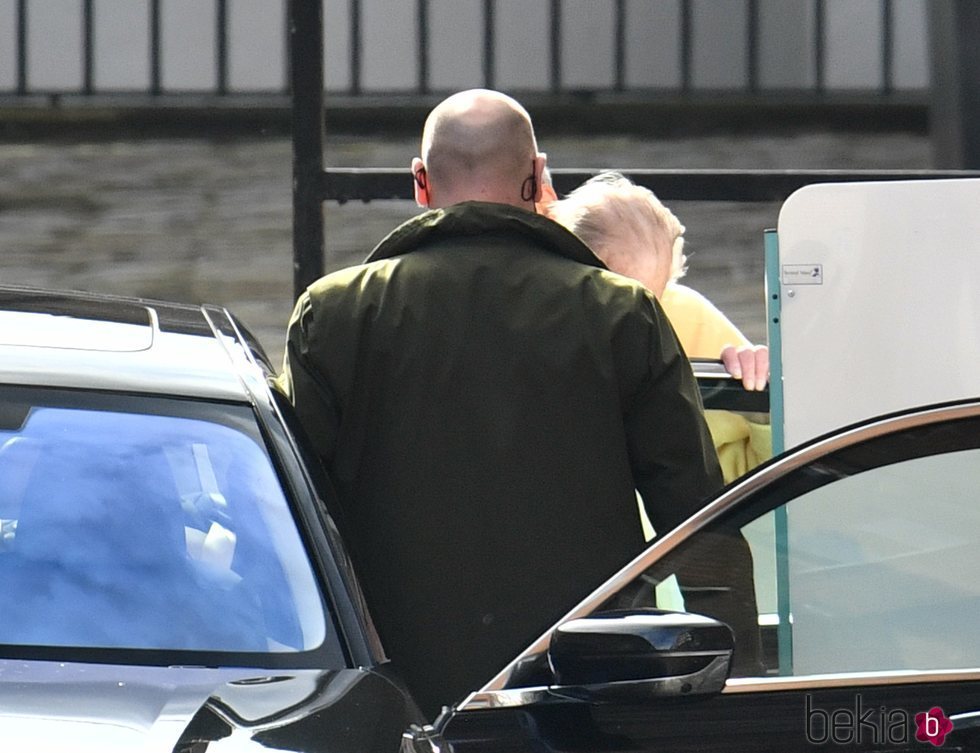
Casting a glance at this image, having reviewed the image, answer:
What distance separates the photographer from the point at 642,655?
252 cm

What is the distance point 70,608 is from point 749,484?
3.20 ft

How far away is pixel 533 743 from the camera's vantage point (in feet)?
8.47

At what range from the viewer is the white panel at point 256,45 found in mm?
10688

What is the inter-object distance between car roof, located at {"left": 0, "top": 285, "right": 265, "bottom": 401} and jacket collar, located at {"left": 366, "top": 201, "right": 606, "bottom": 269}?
1.12 feet

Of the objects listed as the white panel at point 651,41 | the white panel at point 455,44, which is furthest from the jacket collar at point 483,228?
the white panel at point 651,41

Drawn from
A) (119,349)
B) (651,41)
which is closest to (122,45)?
(651,41)

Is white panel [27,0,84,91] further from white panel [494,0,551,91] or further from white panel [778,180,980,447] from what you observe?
white panel [778,180,980,447]

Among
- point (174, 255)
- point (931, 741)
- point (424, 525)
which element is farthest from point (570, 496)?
point (174, 255)

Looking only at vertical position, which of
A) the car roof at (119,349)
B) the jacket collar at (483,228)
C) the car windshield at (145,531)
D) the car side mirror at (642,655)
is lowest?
the car side mirror at (642,655)

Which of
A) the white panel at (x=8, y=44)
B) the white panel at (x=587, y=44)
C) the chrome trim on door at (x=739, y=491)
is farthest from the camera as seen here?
the white panel at (x=587, y=44)

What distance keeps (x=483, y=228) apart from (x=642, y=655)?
0.93 m

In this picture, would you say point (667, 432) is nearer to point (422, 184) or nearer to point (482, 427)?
point (482, 427)

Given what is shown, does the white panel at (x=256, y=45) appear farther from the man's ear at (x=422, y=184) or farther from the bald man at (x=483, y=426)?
the bald man at (x=483, y=426)

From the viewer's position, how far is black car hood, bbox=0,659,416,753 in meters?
2.06
